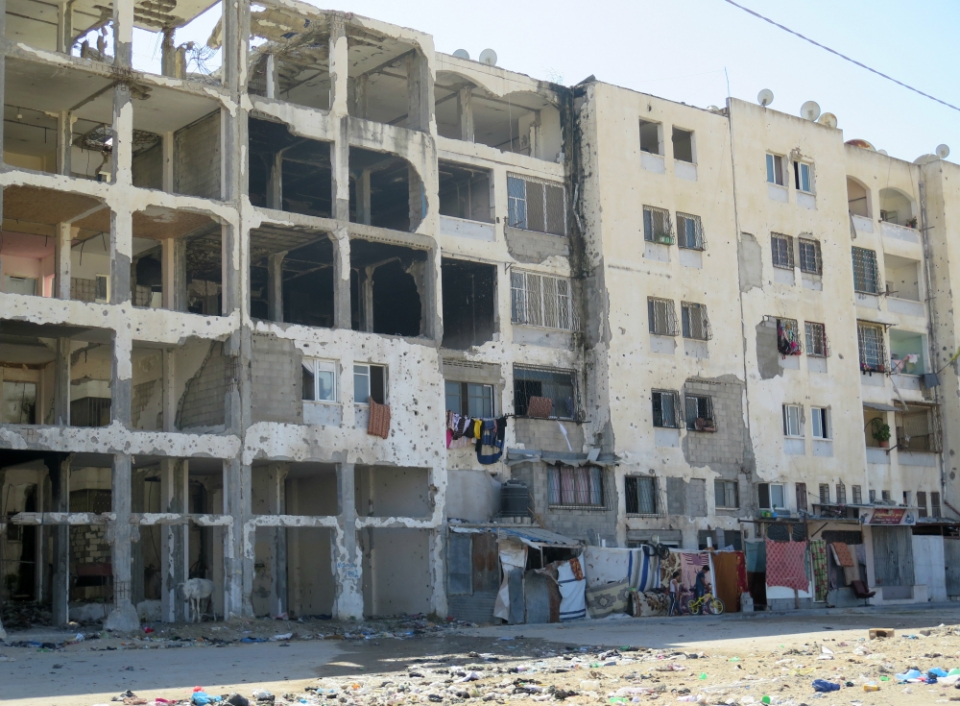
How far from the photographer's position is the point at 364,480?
38.1 m

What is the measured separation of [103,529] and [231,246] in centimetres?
1111

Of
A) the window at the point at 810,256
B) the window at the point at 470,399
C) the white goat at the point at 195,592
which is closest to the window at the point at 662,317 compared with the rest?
the window at the point at 470,399

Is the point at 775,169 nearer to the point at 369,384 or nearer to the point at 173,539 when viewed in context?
the point at 369,384

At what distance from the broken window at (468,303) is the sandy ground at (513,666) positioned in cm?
1088

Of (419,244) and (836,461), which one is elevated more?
(419,244)

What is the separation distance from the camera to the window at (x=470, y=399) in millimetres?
38312

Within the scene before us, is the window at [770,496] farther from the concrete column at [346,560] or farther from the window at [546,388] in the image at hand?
the concrete column at [346,560]

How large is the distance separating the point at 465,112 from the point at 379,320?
717cm

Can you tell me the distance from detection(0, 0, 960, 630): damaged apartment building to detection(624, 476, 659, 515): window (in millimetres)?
127

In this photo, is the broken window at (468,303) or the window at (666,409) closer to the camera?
the broken window at (468,303)

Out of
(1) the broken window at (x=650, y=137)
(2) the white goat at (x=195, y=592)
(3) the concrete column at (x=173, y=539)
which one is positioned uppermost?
(1) the broken window at (x=650, y=137)

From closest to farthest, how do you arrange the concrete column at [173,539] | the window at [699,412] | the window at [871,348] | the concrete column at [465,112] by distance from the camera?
the concrete column at [173,539]
the concrete column at [465,112]
the window at [699,412]
the window at [871,348]

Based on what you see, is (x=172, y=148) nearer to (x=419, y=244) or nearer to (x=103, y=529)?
(x=419, y=244)

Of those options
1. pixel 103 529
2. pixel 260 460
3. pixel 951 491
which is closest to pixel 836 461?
pixel 951 491
